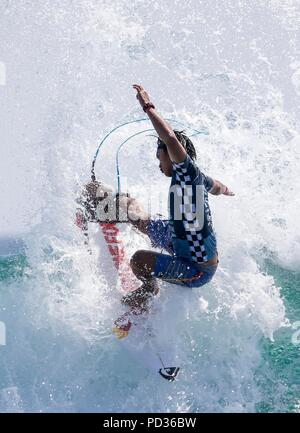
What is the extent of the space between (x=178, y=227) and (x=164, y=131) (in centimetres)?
109

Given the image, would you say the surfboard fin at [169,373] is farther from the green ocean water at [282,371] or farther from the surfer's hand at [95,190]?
the surfer's hand at [95,190]

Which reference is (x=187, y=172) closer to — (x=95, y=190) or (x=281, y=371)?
(x=95, y=190)

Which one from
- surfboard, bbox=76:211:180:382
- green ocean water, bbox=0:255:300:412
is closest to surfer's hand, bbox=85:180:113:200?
surfboard, bbox=76:211:180:382

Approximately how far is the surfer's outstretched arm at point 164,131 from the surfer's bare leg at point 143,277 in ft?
3.86

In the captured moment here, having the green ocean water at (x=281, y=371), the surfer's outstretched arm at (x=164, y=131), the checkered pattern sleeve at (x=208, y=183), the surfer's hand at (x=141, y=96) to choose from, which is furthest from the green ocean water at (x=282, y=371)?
the surfer's hand at (x=141, y=96)

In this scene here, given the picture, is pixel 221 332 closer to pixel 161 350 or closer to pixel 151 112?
pixel 161 350

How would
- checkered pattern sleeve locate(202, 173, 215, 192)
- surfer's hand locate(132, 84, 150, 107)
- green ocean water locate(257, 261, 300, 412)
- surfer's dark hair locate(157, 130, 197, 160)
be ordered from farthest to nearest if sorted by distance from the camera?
checkered pattern sleeve locate(202, 173, 215, 192), green ocean water locate(257, 261, 300, 412), surfer's dark hair locate(157, 130, 197, 160), surfer's hand locate(132, 84, 150, 107)

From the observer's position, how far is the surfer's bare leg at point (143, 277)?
17.6ft

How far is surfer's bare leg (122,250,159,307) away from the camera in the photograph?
5.37 meters

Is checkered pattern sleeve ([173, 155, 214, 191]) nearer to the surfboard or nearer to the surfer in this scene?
the surfer

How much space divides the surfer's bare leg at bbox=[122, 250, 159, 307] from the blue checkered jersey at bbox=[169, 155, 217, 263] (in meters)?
0.31
